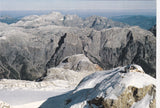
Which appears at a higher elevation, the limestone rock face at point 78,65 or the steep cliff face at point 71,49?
the limestone rock face at point 78,65

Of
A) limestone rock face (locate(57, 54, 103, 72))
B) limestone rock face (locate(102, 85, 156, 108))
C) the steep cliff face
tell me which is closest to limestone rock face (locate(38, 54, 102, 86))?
limestone rock face (locate(57, 54, 103, 72))

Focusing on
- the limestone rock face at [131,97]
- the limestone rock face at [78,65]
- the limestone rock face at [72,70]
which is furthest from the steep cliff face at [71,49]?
the limestone rock face at [131,97]

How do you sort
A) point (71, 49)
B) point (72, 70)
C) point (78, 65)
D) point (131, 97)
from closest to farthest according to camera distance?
point (131, 97)
point (72, 70)
point (78, 65)
point (71, 49)

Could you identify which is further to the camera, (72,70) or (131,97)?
(72,70)

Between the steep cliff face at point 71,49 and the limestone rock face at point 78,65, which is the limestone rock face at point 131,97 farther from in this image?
the steep cliff face at point 71,49

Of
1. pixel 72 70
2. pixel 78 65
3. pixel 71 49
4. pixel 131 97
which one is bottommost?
pixel 71 49

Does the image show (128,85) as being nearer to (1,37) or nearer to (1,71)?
(1,71)

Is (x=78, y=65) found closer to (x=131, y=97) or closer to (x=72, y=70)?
(x=72, y=70)

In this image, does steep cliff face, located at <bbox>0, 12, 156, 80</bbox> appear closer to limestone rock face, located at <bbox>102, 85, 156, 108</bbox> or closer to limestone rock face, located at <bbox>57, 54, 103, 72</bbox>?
limestone rock face, located at <bbox>57, 54, 103, 72</bbox>

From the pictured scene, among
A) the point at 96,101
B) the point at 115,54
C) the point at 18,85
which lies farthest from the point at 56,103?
the point at 115,54

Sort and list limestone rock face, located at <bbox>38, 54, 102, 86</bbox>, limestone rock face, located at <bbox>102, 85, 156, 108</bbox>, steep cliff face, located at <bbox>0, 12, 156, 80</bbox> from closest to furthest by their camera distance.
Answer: limestone rock face, located at <bbox>102, 85, 156, 108</bbox>
limestone rock face, located at <bbox>38, 54, 102, 86</bbox>
steep cliff face, located at <bbox>0, 12, 156, 80</bbox>

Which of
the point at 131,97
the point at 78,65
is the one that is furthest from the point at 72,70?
the point at 131,97
